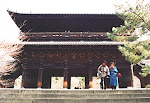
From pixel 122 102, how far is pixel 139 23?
588 centimetres

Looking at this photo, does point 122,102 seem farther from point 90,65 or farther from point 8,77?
point 8,77

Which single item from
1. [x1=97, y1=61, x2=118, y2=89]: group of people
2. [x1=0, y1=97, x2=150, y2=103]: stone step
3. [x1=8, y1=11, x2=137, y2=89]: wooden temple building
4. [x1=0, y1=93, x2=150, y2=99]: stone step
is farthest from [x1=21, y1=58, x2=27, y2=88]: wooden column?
[x1=97, y1=61, x2=118, y2=89]: group of people

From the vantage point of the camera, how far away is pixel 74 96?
191 inches

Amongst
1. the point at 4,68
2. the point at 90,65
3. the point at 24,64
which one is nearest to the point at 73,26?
the point at 90,65

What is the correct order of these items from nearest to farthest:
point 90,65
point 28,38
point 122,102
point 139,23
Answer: point 122,102 < point 139,23 < point 90,65 < point 28,38

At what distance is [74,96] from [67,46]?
20.1 feet

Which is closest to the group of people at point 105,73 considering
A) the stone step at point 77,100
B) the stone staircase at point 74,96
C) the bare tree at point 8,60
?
the stone staircase at point 74,96

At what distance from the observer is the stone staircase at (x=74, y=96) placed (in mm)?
4480

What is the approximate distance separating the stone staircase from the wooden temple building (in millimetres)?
5640

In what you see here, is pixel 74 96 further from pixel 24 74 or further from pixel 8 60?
pixel 8 60

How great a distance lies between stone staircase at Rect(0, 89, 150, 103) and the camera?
4.48m

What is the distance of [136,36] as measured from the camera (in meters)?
8.45

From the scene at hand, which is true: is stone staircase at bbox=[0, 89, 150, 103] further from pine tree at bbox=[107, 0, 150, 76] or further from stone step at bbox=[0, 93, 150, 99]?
pine tree at bbox=[107, 0, 150, 76]

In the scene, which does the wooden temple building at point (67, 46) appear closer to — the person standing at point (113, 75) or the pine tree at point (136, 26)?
the pine tree at point (136, 26)
